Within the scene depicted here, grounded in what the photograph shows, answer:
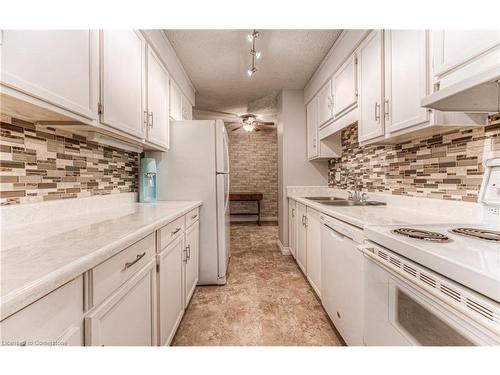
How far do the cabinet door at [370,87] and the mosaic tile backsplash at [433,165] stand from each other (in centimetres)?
30

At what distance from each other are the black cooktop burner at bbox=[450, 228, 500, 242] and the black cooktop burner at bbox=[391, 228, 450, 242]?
112 millimetres

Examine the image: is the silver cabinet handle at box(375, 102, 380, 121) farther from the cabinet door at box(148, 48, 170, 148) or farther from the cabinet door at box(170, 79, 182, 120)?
the cabinet door at box(170, 79, 182, 120)

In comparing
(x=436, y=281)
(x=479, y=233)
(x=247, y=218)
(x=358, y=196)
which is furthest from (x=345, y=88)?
(x=247, y=218)

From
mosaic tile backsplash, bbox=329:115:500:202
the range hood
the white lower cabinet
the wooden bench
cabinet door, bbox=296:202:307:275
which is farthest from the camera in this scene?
the wooden bench

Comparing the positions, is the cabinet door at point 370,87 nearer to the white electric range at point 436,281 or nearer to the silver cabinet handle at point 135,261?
the white electric range at point 436,281

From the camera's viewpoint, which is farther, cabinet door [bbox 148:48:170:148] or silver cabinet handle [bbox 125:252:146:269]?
cabinet door [bbox 148:48:170:148]

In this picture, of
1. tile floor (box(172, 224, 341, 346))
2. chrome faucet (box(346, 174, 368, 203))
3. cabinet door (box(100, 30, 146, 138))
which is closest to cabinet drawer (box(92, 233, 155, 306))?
cabinet door (box(100, 30, 146, 138))

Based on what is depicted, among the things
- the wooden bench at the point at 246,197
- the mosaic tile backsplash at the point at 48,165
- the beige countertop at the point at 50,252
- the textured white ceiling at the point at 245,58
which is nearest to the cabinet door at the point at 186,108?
the textured white ceiling at the point at 245,58

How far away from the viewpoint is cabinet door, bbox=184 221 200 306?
1906 mm

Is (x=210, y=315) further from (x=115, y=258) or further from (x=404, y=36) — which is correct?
(x=404, y=36)

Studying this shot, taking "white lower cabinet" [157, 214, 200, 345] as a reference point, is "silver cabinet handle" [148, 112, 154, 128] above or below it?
above

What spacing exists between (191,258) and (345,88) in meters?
2.08

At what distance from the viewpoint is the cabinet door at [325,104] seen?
8.31 feet
